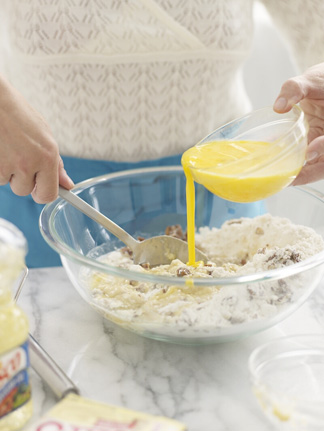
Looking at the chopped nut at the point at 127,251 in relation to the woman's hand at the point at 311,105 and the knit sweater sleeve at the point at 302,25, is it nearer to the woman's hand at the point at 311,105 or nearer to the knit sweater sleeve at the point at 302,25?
the woman's hand at the point at 311,105

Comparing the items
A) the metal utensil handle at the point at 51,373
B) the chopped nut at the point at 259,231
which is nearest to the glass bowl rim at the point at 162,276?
the metal utensil handle at the point at 51,373

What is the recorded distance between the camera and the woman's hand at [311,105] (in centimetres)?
104

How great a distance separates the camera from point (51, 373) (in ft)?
2.69

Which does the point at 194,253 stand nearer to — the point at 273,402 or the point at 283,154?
the point at 283,154

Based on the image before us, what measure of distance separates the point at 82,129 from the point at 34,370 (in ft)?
2.35

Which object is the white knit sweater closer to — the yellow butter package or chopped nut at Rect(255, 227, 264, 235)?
chopped nut at Rect(255, 227, 264, 235)

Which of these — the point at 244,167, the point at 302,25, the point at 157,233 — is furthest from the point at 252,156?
the point at 302,25

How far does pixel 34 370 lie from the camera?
853mm

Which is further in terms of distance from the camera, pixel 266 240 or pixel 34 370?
pixel 266 240

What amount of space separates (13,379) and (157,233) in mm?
700

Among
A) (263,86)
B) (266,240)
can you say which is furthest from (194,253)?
(263,86)

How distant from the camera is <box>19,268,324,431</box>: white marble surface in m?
0.80

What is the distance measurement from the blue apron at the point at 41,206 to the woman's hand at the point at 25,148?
1.28 feet

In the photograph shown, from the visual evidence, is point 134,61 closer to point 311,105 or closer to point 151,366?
point 311,105
